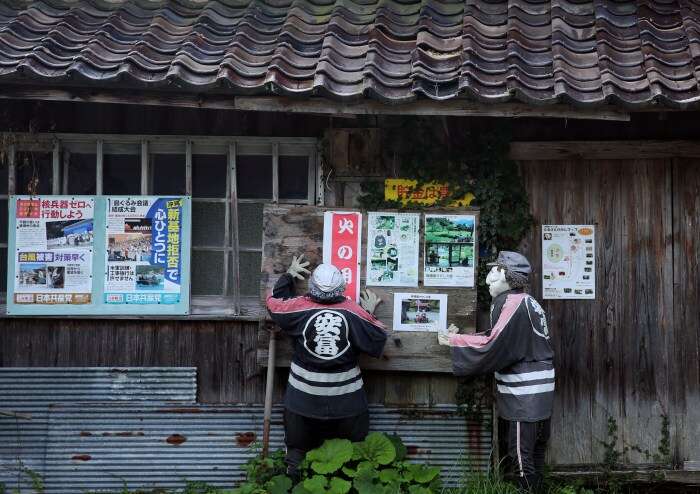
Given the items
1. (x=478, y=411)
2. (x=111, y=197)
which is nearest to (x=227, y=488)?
(x=478, y=411)

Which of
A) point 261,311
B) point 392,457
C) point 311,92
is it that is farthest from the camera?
point 261,311

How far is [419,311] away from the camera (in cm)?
649

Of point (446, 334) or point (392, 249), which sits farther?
point (392, 249)

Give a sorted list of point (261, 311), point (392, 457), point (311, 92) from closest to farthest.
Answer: point (311, 92) < point (392, 457) < point (261, 311)

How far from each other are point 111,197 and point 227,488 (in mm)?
2707

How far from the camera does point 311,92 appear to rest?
5.54m

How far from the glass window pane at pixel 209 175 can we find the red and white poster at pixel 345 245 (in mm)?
1031

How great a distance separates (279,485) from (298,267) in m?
1.74

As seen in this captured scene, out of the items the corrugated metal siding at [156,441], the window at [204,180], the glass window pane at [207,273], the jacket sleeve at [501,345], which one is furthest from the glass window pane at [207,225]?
the jacket sleeve at [501,345]

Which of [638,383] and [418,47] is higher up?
[418,47]

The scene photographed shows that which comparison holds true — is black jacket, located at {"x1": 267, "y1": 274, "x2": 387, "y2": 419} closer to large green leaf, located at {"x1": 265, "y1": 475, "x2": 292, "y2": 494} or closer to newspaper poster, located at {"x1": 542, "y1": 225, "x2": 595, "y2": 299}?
large green leaf, located at {"x1": 265, "y1": 475, "x2": 292, "y2": 494}

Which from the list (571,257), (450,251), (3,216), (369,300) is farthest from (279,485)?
(3,216)

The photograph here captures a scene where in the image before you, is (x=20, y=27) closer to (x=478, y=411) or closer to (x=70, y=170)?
(x=70, y=170)

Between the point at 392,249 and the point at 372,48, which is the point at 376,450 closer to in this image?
the point at 392,249
